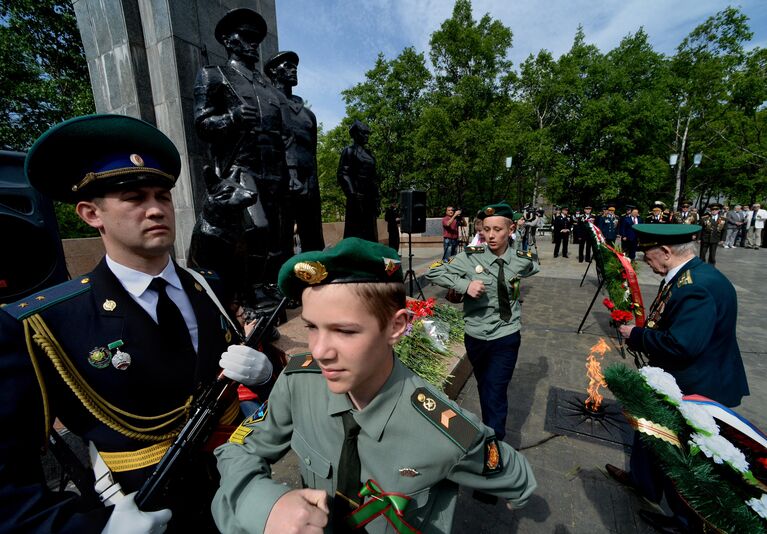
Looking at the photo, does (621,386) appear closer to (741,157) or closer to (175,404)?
(175,404)

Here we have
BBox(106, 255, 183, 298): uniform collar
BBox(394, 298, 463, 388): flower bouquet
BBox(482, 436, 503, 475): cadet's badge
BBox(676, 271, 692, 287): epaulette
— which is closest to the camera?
BBox(482, 436, 503, 475): cadet's badge

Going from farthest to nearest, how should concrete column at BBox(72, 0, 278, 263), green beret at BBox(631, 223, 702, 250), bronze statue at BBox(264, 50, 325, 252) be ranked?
bronze statue at BBox(264, 50, 325, 252), concrete column at BBox(72, 0, 278, 263), green beret at BBox(631, 223, 702, 250)

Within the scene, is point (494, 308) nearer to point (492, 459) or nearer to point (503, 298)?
point (503, 298)

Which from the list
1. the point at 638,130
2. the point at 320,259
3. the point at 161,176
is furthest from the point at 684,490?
the point at 638,130

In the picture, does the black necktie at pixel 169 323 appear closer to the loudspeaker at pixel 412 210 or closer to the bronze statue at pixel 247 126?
the bronze statue at pixel 247 126

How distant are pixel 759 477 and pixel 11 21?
88.7 feet

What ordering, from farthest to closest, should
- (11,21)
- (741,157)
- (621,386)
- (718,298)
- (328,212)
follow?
1. (328,212)
2. (741,157)
3. (11,21)
4. (718,298)
5. (621,386)

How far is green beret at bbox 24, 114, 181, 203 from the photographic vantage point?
1468 millimetres

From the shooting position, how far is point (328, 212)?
3156 cm

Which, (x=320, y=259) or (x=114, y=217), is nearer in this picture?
(x=320, y=259)

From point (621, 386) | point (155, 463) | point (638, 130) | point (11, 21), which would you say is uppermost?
point (11, 21)

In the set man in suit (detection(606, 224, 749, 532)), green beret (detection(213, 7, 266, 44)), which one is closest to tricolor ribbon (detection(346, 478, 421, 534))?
man in suit (detection(606, 224, 749, 532))

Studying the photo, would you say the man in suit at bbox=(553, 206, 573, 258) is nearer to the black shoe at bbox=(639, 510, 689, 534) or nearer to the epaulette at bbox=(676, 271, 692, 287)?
the epaulette at bbox=(676, 271, 692, 287)

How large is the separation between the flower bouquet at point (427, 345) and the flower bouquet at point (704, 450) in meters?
2.45
